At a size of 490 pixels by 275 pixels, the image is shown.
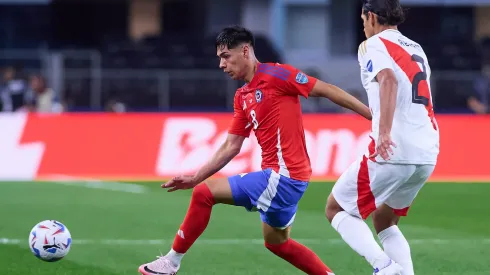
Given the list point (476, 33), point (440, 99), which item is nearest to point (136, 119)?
point (440, 99)

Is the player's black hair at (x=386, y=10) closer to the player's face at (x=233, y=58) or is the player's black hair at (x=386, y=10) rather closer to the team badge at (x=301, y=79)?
the team badge at (x=301, y=79)

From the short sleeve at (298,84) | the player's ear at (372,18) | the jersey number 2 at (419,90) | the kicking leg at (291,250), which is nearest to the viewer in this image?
the jersey number 2 at (419,90)

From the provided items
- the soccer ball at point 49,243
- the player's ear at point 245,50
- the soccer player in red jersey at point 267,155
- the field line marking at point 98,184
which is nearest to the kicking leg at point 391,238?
the soccer player in red jersey at point 267,155

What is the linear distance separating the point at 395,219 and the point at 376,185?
54 cm

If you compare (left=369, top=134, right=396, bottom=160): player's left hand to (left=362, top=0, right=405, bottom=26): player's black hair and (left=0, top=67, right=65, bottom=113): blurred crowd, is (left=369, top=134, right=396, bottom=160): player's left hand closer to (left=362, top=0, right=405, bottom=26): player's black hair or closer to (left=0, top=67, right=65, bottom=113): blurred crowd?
(left=362, top=0, right=405, bottom=26): player's black hair

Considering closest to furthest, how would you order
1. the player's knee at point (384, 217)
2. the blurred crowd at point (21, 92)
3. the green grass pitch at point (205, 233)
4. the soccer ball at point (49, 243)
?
the player's knee at point (384, 217)
the soccer ball at point (49, 243)
the green grass pitch at point (205, 233)
the blurred crowd at point (21, 92)

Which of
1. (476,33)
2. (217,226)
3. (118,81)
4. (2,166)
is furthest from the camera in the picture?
(476,33)

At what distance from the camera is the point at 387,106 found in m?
6.88

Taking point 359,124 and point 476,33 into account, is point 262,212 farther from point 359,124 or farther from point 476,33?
point 476,33

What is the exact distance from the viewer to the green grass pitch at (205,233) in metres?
9.22

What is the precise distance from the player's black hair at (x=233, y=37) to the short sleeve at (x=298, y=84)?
39cm

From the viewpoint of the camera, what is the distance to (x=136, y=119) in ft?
61.1

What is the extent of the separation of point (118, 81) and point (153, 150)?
814 cm

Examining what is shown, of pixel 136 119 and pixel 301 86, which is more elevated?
pixel 301 86
